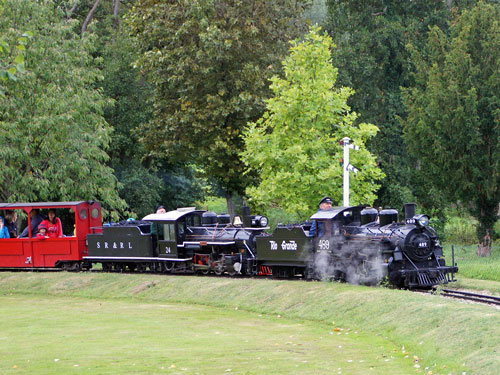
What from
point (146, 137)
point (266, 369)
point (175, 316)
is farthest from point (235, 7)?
point (266, 369)

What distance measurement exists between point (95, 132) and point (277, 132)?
10323 mm

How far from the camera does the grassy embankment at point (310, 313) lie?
13508 millimetres

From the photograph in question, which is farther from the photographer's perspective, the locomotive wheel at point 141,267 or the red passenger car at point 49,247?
the red passenger car at point 49,247

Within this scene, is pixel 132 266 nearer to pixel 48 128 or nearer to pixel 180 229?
pixel 180 229

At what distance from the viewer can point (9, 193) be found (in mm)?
35875

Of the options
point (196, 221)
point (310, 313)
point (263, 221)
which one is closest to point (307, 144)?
point (263, 221)

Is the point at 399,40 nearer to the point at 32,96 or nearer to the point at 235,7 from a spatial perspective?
the point at 235,7

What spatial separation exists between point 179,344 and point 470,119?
20401 millimetres

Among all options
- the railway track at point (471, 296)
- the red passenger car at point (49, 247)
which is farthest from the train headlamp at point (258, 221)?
the railway track at point (471, 296)

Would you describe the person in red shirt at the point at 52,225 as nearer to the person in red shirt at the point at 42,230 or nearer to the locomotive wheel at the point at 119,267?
the person in red shirt at the point at 42,230

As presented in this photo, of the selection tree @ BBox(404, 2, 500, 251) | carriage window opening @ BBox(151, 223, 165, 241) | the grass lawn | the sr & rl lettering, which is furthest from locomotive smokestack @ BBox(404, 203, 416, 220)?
tree @ BBox(404, 2, 500, 251)

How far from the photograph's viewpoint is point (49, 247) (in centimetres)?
2944

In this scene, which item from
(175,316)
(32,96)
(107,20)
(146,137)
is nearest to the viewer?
(175,316)

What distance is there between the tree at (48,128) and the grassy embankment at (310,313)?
25.5 ft
